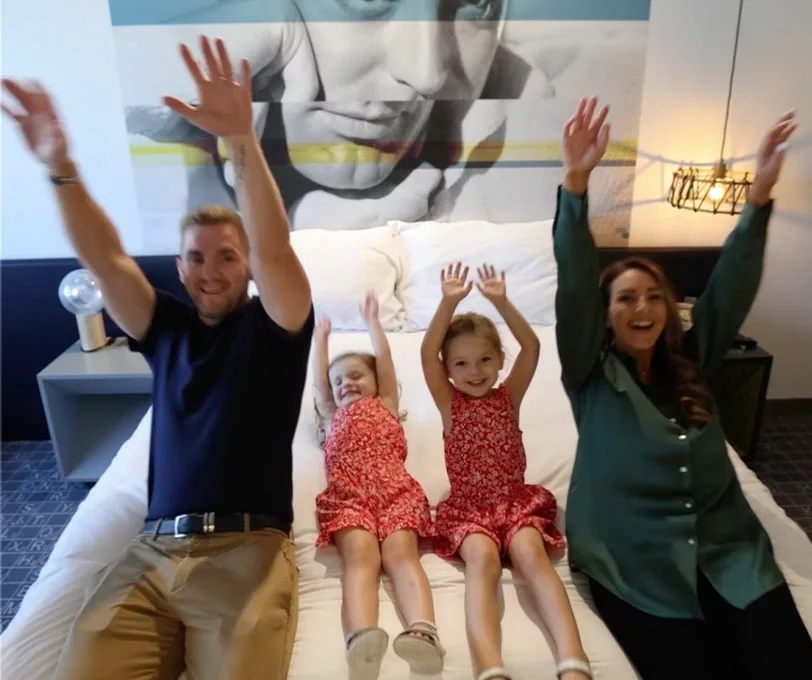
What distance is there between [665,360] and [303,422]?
3.50 ft

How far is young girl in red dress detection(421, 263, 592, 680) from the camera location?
1423 millimetres

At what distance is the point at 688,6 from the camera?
2734mm

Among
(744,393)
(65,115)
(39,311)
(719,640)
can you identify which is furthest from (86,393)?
(744,393)

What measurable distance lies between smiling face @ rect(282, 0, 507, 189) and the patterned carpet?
1612 millimetres

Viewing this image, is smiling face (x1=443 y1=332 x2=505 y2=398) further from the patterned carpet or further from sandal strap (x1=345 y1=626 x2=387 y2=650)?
the patterned carpet

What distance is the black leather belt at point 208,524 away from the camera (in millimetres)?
1365

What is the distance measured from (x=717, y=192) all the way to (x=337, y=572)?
2.23m

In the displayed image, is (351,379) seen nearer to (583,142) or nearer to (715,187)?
(583,142)

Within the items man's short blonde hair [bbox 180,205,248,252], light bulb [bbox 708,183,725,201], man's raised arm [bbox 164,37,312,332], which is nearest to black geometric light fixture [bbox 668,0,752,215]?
light bulb [bbox 708,183,725,201]

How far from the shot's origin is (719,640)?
1258 millimetres

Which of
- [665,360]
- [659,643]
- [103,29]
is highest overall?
[103,29]

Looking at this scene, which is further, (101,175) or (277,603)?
(101,175)

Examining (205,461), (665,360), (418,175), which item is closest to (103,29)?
(418,175)

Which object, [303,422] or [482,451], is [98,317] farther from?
[482,451]
